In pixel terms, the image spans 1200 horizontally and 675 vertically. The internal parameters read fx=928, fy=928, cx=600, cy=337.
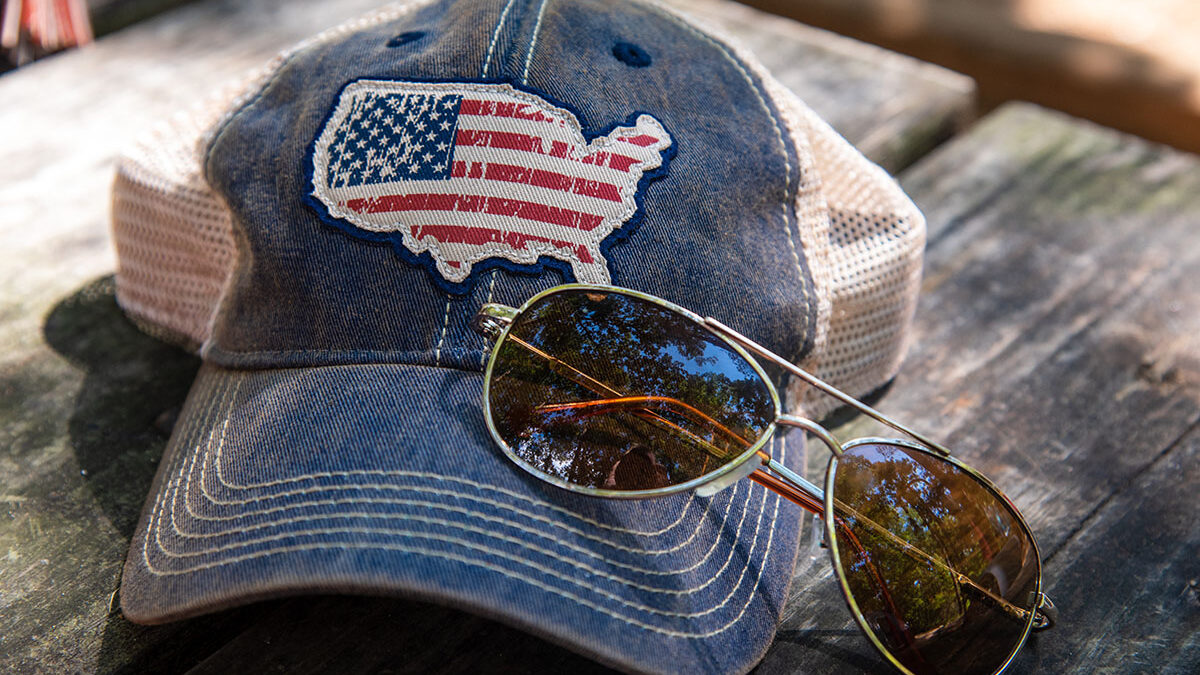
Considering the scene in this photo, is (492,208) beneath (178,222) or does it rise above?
above

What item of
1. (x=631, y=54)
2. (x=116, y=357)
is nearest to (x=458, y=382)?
(x=631, y=54)

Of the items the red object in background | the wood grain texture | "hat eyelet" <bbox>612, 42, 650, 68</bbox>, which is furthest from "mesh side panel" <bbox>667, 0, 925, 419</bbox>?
the red object in background

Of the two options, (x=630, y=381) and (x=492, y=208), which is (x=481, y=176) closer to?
(x=492, y=208)

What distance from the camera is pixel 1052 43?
2064 mm

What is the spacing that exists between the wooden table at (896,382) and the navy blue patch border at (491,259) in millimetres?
275

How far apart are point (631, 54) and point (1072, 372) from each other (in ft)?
1.97

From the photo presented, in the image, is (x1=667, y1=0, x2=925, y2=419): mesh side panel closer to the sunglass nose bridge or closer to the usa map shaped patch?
the usa map shaped patch

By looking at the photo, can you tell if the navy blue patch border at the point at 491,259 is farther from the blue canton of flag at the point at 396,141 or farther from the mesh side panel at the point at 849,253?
the mesh side panel at the point at 849,253

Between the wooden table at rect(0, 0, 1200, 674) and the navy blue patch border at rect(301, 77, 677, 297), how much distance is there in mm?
275

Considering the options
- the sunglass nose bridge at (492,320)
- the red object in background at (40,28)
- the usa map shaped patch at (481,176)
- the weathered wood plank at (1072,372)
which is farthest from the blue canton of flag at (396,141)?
the red object in background at (40,28)

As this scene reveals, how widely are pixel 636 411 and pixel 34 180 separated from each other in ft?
3.41

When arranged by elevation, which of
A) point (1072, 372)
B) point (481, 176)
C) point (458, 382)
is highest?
point (481, 176)

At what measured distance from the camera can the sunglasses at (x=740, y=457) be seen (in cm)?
72

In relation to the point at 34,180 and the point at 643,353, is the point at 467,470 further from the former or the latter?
the point at 34,180
